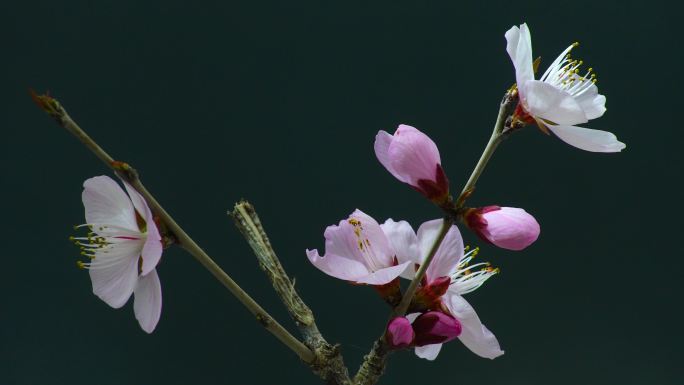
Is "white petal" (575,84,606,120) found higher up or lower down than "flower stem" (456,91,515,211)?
higher up

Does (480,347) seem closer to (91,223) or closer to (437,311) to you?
(437,311)

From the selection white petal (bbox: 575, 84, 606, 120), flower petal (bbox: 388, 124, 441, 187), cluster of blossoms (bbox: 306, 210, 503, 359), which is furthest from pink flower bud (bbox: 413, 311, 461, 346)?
white petal (bbox: 575, 84, 606, 120)

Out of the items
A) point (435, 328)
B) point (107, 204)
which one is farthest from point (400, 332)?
point (107, 204)

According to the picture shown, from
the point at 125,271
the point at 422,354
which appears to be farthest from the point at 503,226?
the point at 125,271

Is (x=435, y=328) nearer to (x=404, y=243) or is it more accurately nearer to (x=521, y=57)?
(x=404, y=243)

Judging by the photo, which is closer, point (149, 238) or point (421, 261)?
point (149, 238)

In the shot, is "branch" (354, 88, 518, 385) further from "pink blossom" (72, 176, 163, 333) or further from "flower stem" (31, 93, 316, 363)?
"pink blossom" (72, 176, 163, 333)
